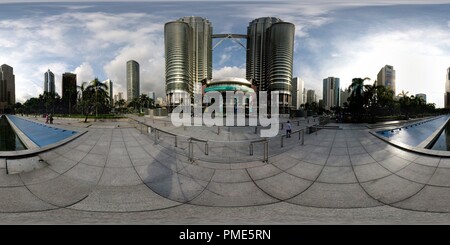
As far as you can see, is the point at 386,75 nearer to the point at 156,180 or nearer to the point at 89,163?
the point at 156,180

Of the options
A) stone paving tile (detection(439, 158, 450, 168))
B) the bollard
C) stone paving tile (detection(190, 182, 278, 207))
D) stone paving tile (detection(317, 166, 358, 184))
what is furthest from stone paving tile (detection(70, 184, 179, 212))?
stone paving tile (detection(439, 158, 450, 168))

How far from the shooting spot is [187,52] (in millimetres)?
2672

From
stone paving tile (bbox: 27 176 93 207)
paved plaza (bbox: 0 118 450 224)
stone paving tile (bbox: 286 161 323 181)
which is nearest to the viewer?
paved plaza (bbox: 0 118 450 224)

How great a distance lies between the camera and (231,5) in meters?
2.03

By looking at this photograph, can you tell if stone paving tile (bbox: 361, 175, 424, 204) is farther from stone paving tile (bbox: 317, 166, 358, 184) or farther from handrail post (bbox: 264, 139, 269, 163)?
handrail post (bbox: 264, 139, 269, 163)

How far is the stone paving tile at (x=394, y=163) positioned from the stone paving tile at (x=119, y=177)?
2.76 metres

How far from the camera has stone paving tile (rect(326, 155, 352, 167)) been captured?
1891mm

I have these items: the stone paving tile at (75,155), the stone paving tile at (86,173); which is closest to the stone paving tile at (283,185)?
→ the stone paving tile at (86,173)

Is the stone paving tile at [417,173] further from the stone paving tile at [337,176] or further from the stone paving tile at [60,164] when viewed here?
the stone paving tile at [60,164]

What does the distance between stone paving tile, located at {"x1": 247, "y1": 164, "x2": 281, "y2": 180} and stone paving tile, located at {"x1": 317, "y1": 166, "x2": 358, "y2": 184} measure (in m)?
0.48
